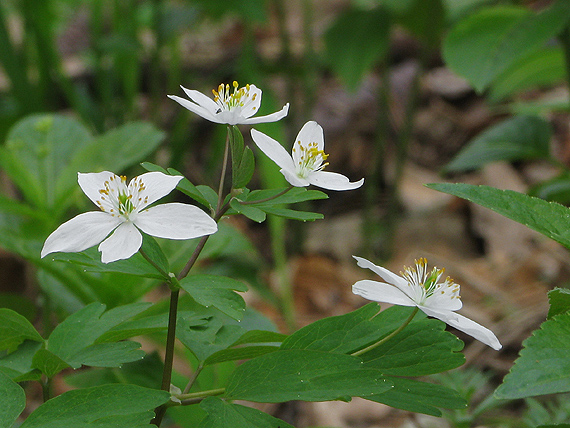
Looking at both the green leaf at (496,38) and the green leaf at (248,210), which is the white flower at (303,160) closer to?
the green leaf at (248,210)

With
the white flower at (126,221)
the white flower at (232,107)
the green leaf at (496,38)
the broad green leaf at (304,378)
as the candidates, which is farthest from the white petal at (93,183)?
the green leaf at (496,38)

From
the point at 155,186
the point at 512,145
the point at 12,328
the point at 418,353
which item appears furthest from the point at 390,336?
the point at 512,145

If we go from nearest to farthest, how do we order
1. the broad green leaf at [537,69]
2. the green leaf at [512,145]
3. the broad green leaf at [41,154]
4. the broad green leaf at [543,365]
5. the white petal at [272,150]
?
the broad green leaf at [543,365] → the white petal at [272,150] → the broad green leaf at [41,154] → the green leaf at [512,145] → the broad green leaf at [537,69]

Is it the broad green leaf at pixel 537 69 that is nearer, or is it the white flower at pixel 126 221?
the white flower at pixel 126 221

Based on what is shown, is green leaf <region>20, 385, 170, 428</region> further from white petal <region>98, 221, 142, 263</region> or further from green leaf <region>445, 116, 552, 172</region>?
green leaf <region>445, 116, 552, 172</region>

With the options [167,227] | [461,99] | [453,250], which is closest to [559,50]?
[453,250]

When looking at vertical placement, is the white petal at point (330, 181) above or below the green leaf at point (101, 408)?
above
